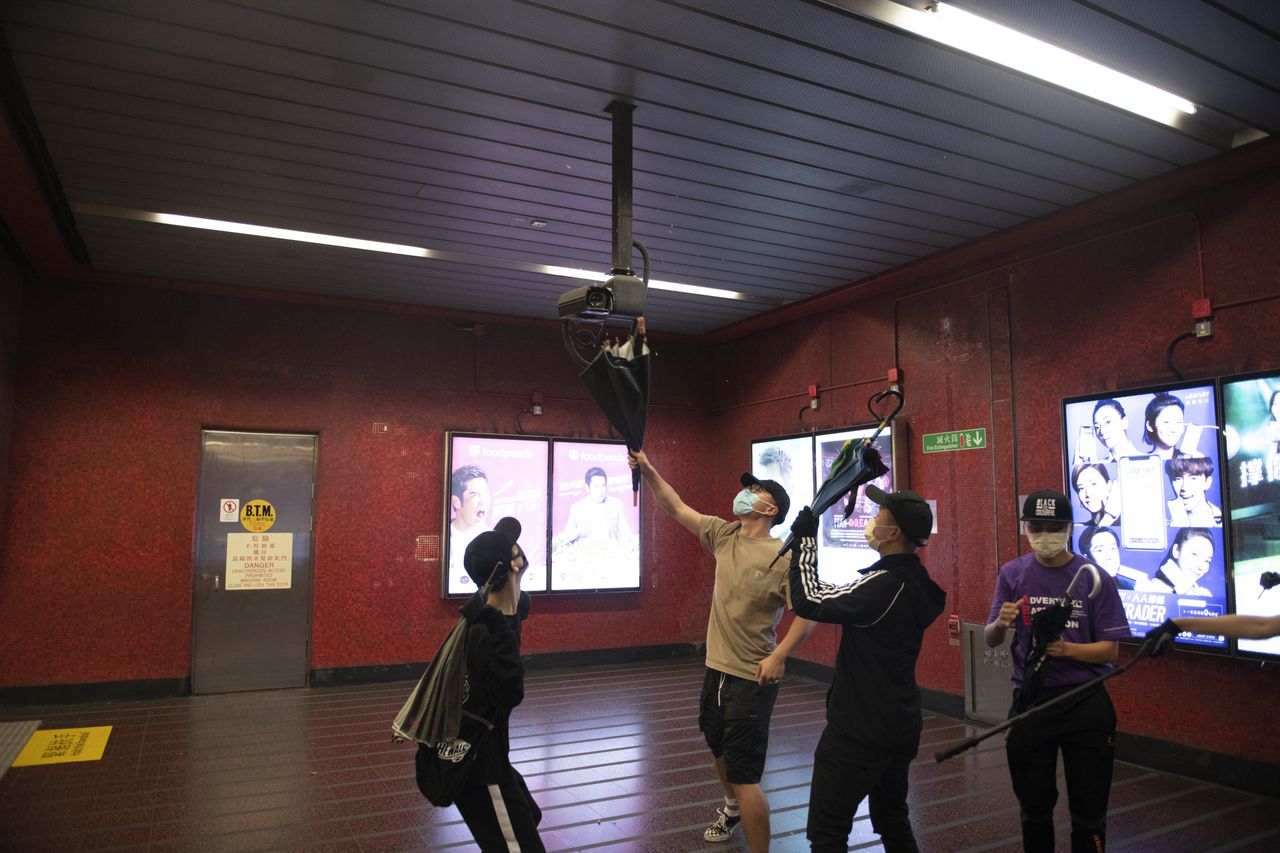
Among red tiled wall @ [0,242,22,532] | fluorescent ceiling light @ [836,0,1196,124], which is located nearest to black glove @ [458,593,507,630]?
fluorescent ceiling light @ [836,0,1196,124]

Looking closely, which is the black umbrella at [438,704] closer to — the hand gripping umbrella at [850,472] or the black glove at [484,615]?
the black glove at [484,615]

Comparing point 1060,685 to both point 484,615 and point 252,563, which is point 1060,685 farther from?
point 252,563

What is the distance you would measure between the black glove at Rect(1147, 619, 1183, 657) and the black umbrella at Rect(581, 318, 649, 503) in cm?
185

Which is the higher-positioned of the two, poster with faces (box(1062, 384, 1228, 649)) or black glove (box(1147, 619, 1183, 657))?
poster with faces (box(1062, 384, 1228, 649))

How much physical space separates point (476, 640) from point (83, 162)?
12.6ft

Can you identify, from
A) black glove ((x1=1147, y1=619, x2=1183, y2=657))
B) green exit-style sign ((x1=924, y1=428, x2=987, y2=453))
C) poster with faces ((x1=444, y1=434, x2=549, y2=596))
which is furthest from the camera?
poster with faces ((x1=444, y1=434, x2=549, y2=596))

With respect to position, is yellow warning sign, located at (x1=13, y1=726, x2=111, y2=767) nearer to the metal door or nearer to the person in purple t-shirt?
the metal door

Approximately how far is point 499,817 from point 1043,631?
6.35 ft

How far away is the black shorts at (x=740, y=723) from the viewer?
3498 mm

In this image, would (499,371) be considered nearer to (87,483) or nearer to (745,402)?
(745,402)

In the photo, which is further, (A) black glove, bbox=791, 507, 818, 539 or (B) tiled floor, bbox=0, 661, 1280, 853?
(B) tiled floor, bbox=0, 661, 1280, 853


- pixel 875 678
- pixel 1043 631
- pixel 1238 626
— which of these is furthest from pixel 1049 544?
pixel 875 678

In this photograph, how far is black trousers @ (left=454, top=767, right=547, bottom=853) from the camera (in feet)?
8.95

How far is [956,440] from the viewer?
646 cm
